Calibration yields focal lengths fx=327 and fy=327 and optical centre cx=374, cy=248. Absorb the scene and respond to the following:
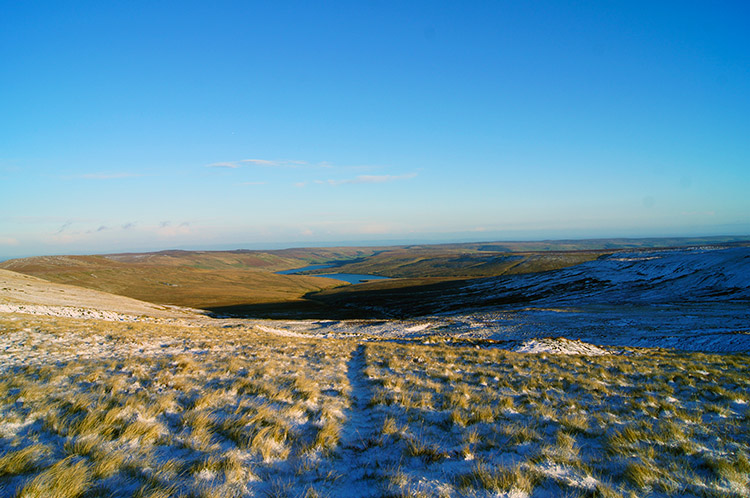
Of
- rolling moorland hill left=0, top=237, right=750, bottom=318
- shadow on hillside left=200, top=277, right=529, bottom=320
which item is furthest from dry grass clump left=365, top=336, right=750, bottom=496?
rolling moorland hill left=0, top=237, right=750, bottom=318

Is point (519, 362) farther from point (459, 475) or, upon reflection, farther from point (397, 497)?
point (397, 497)

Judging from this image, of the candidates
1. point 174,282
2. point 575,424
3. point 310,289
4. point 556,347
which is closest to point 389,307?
point 556,347

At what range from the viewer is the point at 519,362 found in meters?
15.0

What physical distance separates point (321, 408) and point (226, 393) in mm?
2683

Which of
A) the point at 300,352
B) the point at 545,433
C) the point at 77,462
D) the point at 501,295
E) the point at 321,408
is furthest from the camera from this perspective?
the point at 501,295

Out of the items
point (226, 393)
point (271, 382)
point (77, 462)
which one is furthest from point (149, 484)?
point (271, 382)

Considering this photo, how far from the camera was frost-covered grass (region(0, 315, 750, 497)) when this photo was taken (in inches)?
174

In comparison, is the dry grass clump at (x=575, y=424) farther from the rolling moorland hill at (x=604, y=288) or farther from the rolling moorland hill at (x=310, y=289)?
the rolling moorland hill at (x=310, y=289)

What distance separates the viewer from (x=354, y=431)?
6.52 meters

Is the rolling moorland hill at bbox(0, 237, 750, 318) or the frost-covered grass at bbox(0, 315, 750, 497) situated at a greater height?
the frost-covered grass at bbox(0, 315, 750, 497)

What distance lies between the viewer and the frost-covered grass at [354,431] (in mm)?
4422

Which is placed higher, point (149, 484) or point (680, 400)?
point (149, 484)

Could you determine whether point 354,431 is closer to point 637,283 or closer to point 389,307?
point 389,307

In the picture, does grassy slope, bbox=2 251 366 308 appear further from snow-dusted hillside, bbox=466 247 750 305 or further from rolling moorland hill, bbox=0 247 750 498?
rolling moorland hill, bbox=0 247 750 498
